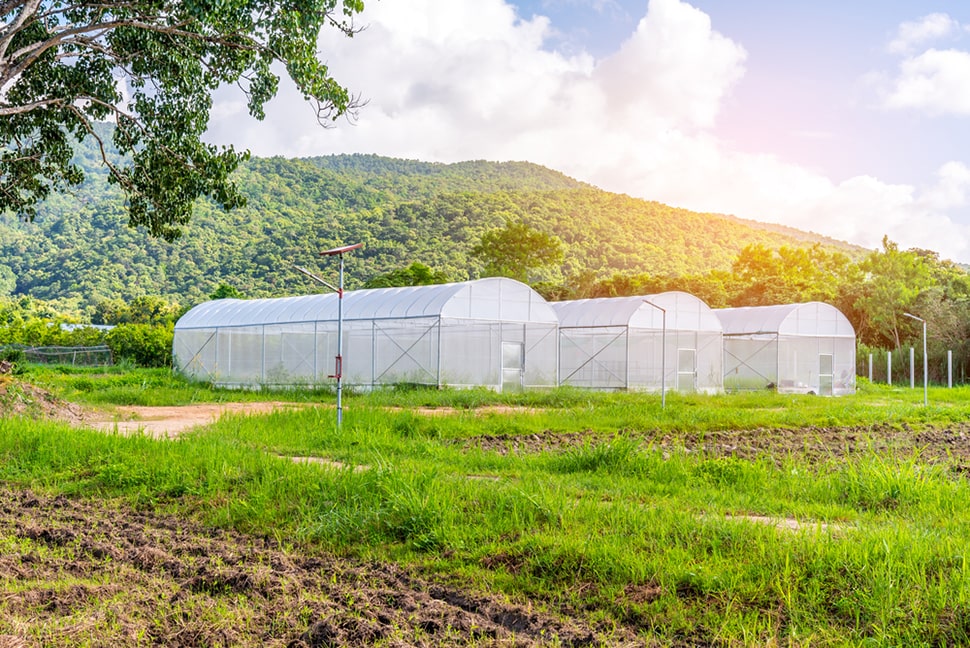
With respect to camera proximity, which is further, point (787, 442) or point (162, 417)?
point (162, 417)

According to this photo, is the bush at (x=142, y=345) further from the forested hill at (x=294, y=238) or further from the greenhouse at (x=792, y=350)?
the greenhouse at (x=792, y=350)

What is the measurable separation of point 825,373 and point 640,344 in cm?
710

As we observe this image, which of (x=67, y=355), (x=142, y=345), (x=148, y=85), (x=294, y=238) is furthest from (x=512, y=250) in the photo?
(x=148, y=85)

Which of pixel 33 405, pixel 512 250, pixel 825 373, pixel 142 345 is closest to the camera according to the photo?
pixel 33 405

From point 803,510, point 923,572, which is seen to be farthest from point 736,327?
point 923,572

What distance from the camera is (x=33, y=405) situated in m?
13.9

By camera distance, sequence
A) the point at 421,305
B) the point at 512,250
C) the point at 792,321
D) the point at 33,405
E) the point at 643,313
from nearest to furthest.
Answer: the point at 33,405
the point at 421,305
the point at 643,313
the point at 792,321
the point at 512,250

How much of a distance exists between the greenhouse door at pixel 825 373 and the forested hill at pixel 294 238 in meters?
24.9

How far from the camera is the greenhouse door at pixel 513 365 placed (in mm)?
23641

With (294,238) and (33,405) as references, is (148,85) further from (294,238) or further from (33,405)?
(294,238)

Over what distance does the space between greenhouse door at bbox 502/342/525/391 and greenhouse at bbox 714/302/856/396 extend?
7.31 m

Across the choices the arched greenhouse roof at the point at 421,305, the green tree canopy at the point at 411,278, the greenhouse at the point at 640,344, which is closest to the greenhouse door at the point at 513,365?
the arched greenhouse roof at the point at 421,305

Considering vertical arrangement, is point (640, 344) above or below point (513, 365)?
above

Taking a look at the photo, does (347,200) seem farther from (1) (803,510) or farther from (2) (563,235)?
(1) (803,510)
